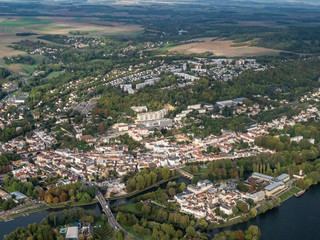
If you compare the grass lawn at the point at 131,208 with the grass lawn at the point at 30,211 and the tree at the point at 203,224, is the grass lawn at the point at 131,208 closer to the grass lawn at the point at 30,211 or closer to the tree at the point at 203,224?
the tree at the point at 203,224

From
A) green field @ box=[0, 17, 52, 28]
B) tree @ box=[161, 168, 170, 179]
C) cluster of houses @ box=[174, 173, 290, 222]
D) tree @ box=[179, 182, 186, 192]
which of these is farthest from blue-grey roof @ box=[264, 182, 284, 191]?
green field @ box=[0, 17, 52, 28]

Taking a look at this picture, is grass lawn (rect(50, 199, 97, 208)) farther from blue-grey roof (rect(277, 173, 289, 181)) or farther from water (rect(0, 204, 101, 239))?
blue-grey roof (rect(277, 173, 289, 181))

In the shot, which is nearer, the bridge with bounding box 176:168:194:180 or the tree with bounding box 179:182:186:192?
the tree with bounding box 179:182:186:192

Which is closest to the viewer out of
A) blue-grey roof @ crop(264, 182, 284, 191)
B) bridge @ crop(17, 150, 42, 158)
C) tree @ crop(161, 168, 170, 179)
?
blue-grey roof @ crop(264, 182, 284, 191)

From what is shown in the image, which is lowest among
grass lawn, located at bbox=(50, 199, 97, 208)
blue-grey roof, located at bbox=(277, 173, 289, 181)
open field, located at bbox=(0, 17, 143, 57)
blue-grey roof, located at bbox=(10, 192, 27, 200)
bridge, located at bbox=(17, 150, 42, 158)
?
bridge, located at bbox=(17, 150, 42, 158)

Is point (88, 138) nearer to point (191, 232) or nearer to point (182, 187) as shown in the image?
point (182, 187)

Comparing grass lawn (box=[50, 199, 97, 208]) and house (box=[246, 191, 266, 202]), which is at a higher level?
house (box=[246, 191, 266, 202])

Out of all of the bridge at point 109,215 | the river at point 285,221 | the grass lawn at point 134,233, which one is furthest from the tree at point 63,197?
the grass lawn at point 134,233
